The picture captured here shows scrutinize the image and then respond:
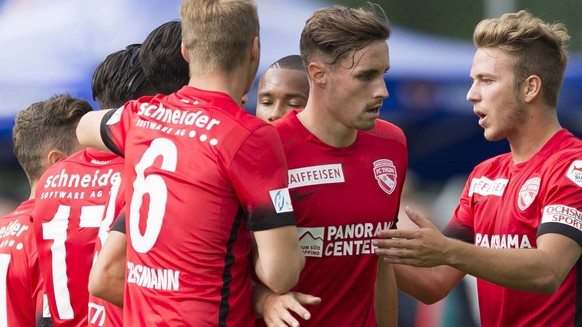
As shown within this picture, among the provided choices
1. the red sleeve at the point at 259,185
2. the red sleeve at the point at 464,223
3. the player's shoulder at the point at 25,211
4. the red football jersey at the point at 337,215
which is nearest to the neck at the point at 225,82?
the red sleeve at the point at 259,185

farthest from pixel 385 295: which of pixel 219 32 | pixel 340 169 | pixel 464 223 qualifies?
pixel 219 32

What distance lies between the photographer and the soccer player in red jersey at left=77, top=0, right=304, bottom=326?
11.0 feet

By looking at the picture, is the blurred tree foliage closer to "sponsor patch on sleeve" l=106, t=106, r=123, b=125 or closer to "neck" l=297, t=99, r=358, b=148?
"neck" l=297, t=99, r=358, b=148

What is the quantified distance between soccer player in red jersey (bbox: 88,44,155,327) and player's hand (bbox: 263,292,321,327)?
719 mm

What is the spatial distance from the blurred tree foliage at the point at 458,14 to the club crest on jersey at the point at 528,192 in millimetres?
Answer: 3856

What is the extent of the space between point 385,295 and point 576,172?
3.00 ft

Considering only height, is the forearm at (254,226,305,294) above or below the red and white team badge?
below

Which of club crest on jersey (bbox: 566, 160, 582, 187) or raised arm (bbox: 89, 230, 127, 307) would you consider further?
club crest on jersey (bbox: 566, 160, 582, 187)

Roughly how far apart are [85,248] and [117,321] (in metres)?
0.47

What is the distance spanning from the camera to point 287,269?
3.36 meters

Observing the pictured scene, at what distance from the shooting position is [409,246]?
3604mm

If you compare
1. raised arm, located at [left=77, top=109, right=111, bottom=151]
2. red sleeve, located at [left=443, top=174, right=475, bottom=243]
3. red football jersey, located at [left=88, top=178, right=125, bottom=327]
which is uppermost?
raised arm, located at [left=77, top=109, right=111, bottom=151]

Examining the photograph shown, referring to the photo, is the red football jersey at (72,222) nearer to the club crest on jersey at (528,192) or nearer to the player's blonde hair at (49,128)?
the player's blonde hair at (49,128)

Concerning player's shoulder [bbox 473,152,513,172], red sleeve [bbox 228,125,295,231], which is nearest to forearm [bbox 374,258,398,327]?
player's shoulder [bbox 473,152,513,172]
